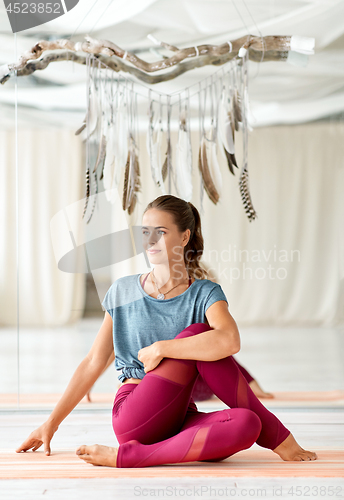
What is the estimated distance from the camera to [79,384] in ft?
4.10

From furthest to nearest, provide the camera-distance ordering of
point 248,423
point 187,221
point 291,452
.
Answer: point 187,221 → point 291,452 → point 248,423

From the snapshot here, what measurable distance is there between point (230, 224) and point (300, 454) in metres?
1.03

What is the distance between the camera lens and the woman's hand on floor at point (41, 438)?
1237mm

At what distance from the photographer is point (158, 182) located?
201cm

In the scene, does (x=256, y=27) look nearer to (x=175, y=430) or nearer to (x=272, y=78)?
(x=272, y=78)

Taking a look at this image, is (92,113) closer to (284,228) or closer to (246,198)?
(246,198)

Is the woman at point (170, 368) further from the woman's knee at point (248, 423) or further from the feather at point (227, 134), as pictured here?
the feather at point (227, 134)

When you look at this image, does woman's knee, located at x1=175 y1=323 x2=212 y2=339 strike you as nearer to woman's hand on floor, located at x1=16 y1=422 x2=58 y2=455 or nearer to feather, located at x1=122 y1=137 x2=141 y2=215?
woman's hand on floor, located at x1=16 y1=422 x2=58 y2=455

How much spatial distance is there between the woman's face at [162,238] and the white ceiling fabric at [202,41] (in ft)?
3.07

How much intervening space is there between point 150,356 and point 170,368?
53mm

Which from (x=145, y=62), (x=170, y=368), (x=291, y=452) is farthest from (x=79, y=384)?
(x=145, y=62)

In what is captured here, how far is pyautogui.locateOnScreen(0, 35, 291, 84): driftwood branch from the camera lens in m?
2.00

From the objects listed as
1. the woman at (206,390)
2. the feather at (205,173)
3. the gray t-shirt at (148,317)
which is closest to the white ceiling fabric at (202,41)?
the feather at (205,173)

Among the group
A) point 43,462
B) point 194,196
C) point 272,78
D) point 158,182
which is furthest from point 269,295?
point 43,462
